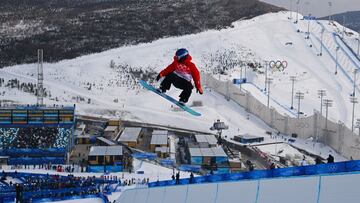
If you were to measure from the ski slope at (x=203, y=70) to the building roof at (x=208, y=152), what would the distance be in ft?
19.4

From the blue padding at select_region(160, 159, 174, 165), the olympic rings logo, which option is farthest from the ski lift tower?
the olympic rings logo

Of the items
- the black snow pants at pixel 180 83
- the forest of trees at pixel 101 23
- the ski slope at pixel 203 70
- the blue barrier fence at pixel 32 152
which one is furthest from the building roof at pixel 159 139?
the forest of trees at pixel 101 23

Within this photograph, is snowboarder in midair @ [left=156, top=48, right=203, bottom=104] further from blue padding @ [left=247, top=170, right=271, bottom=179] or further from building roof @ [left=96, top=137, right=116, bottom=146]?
building roof @ [left=96, top=137, right=116, bottom=146]

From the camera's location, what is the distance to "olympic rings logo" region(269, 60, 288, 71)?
49.9 meters

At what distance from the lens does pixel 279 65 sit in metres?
50.1

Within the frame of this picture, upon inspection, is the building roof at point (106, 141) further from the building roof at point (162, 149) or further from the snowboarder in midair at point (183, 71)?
the snowboarder in midair at point (183, 71)

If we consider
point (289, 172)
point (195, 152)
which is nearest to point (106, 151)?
point (195, 152)

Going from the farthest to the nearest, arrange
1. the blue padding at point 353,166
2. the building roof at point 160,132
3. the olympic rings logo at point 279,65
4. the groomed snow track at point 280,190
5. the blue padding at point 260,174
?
the olympic rings logo at point 279,65
the building roof at point 160,132
the blue padding at point 260,174
the blue padding at point 353,166
the groomed snow track at point 280,190

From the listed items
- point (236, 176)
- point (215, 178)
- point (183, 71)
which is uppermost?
point (183, 71)

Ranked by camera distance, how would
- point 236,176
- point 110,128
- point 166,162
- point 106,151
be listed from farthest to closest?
point 110,128, point 166,162, point 106,151, point 236,176

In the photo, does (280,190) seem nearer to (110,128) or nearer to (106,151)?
(106,151)

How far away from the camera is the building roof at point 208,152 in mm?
25777

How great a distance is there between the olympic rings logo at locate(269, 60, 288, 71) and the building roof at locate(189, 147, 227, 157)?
24.7 m

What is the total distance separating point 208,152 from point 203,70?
2239cm
